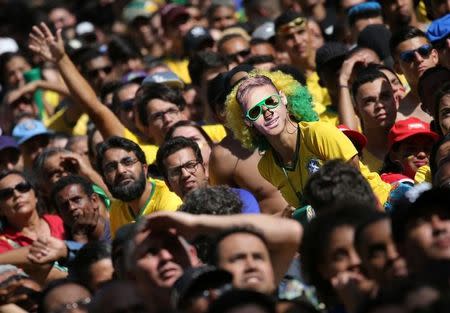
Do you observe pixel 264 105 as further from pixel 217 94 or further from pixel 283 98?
pixel 217 94

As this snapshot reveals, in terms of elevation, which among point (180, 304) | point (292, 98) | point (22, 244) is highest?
point (292, 98)

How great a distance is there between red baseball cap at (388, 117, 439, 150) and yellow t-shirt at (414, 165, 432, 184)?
0.44m

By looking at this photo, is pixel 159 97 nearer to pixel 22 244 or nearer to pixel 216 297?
pixel 22 244

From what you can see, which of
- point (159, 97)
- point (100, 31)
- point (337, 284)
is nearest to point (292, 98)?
point (159, 97)

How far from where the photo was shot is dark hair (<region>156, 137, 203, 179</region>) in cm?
842

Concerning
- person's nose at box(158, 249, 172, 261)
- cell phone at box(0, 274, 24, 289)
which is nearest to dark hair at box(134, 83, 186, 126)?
cell phone at box(0, 274, 24, 289)

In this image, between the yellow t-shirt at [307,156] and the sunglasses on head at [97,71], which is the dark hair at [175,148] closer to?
the yellow t-shirt at [307,156]

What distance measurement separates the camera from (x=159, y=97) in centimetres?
987

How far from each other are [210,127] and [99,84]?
2.51m

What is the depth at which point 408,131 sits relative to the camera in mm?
8570

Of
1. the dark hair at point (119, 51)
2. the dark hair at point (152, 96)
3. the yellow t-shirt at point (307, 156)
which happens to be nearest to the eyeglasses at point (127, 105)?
A: the dark hair at point (152, 96)

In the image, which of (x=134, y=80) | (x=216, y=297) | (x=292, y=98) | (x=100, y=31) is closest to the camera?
(x=216, y=297)

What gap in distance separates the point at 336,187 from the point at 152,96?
12.1 ft

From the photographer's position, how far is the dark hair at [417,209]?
565 centimetres
